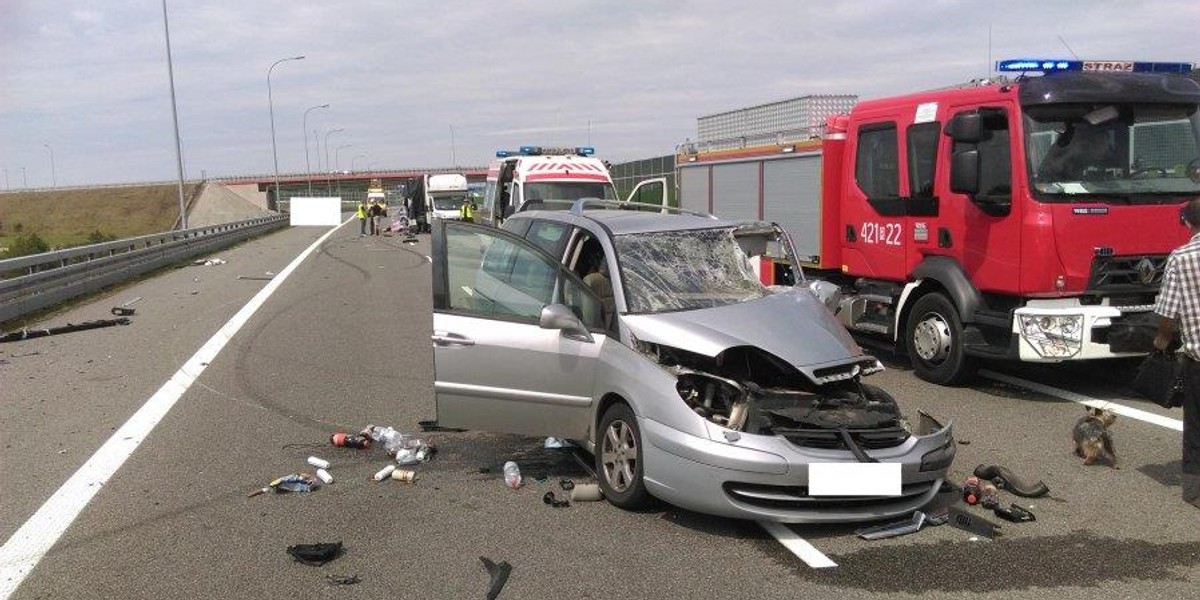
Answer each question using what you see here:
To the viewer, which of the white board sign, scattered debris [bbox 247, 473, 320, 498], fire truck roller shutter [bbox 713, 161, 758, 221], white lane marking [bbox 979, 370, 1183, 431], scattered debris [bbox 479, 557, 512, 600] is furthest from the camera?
the white board sign

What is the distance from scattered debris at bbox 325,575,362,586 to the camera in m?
4.06

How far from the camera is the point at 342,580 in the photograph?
4.09m

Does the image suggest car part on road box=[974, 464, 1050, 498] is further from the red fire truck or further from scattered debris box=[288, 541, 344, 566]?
scattered debris box=[288, 541, 344, 566]

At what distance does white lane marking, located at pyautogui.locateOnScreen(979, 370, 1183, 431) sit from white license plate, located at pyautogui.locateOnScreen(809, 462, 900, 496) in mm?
2404

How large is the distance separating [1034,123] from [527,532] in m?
5.13

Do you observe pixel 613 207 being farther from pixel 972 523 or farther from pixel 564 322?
pixel 972 523

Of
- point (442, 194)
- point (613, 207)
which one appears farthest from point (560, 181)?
point (442, 194)

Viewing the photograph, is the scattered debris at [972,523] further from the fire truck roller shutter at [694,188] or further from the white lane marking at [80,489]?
the fire truck roller shutter at [694,188]

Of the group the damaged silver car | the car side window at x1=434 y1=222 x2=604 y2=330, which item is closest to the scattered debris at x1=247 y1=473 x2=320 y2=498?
the damaged silver car

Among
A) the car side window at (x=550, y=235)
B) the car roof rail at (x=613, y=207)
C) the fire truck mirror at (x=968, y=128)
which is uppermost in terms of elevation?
the fire truck mirror at (x=968, y=128)

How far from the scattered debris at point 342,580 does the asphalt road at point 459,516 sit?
0.04m

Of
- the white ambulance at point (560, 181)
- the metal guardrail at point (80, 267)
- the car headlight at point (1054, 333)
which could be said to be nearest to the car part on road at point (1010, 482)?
the car headlight at point (1054, 333)

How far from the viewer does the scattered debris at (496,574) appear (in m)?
3.92

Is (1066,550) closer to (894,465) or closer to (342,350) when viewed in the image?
(894,465)
